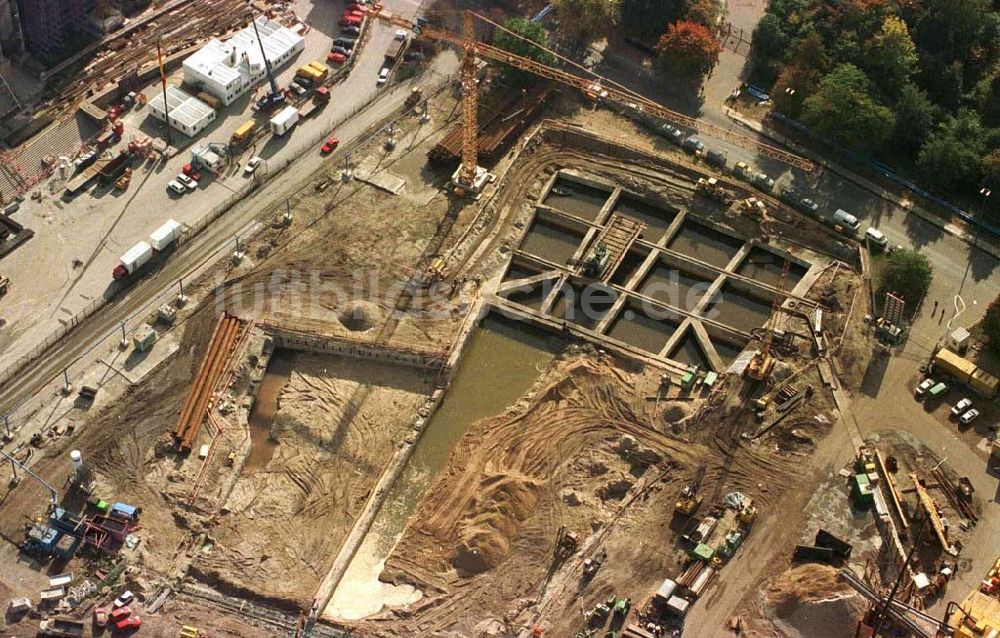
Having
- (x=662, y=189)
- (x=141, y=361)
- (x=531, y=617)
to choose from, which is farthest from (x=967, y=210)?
(x=141, y=361)

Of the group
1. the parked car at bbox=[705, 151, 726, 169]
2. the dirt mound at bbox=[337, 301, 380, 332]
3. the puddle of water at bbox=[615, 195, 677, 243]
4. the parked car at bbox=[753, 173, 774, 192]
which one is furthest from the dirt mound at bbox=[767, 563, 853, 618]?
the parked car at bbox=[705, 151, 726, 169]

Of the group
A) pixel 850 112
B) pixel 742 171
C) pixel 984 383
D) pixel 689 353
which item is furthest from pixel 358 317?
pixel 984 383

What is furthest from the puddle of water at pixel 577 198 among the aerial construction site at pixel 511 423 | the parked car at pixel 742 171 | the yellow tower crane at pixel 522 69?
the parked car at pixel 742 171

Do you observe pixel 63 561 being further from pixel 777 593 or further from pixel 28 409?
pixel 777 593

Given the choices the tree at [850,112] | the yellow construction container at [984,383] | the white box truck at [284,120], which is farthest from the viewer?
the white box truck at [284,120]

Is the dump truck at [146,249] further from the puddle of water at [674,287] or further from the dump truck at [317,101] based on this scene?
the puddle of water at [674,287]

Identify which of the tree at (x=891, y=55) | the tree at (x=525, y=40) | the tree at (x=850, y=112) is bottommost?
the tree at (x=525, y=40)

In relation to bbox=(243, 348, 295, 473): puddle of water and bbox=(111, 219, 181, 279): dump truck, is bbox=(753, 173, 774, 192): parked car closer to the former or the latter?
bbox=(243, 348, 295, 473): puddle of water
